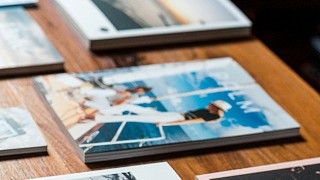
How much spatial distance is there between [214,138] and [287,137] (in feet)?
0.42

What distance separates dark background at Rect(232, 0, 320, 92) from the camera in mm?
2564

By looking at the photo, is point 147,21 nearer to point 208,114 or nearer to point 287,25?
point 208,114

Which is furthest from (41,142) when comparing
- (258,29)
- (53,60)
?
(258,29)

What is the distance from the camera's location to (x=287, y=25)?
2660 millimetres

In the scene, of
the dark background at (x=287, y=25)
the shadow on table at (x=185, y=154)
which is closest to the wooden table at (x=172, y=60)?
the shadow on table at (x=185, y=154)

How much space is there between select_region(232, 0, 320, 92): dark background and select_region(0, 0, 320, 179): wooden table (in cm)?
115

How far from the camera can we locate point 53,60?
1.27m

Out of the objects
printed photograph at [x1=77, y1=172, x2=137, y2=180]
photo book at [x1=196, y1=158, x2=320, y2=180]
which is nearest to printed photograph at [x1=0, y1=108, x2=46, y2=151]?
printed photograph at [x1=77, y1=172, x2=137, y2=180]

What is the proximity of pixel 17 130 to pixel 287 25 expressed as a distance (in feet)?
5.60

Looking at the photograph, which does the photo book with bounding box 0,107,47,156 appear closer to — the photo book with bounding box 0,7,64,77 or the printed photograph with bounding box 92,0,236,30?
the photo book with bounding box 0,7,64,77

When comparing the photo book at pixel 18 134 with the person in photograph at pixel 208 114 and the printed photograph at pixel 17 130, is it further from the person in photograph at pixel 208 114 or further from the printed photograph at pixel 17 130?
the person in photograph at pixel 208 114

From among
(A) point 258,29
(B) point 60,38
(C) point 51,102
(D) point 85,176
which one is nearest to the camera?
(D) point 85,176

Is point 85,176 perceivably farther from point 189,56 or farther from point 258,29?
point 258,29

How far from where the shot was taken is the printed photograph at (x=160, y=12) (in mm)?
1412
